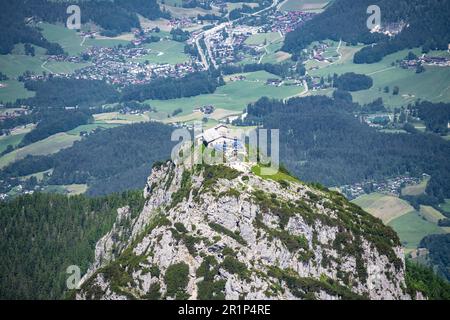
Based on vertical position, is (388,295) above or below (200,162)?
below
